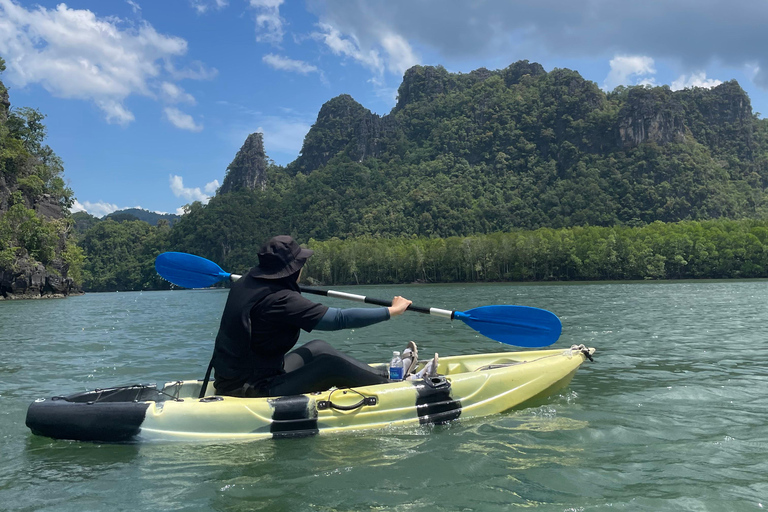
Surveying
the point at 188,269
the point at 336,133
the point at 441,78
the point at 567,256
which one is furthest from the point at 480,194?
the point at 188,269

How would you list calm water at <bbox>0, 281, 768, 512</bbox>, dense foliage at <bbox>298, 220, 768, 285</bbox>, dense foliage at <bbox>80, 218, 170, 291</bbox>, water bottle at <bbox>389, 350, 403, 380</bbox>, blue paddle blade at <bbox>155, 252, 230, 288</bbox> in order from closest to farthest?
calm water at <bbox>0, 281, 768, 512</bbox> < water bottle at <bbox>389, 350, 403, 380</bbox> < blue paddle blade at <bbox>155, 252, 230, 288</bbox> < dense foliage at <bbox>298, 220, 768, 285</bbox> < dense foliage at <bbox>80, 218, 170, 291</bbox>

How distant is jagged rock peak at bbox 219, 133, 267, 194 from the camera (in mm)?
174750

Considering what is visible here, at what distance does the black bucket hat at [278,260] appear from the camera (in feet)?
17.4

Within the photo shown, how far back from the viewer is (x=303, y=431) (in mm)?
5641

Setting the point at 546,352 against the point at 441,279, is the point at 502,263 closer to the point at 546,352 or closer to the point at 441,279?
the point at 441,279

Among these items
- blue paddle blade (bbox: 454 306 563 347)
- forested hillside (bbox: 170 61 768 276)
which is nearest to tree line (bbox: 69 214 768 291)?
forested hillside (bbox: 170 61 768 276)

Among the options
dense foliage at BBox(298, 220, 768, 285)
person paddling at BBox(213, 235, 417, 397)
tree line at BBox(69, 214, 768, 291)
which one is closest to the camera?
person paddling at BBox(213, 235, 417, 397)

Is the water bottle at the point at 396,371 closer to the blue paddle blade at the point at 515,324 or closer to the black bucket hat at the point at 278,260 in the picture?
the blue paddle blade at the point at 515,324

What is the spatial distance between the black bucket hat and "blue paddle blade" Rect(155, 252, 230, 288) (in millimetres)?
3239

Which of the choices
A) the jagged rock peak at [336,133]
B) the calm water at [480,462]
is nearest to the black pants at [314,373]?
the calm water at [480,462]

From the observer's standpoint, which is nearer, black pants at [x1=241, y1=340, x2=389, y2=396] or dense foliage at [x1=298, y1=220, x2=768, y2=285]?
black pants at [x1=241, y1=340, x2=389, y2=396]

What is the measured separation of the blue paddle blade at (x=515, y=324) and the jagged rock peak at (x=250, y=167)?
170 meters

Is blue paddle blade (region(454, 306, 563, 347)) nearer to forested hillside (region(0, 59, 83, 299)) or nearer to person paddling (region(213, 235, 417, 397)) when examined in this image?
person paddling (region(213, 235, 417, 397))

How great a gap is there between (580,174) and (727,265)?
2457 inches
